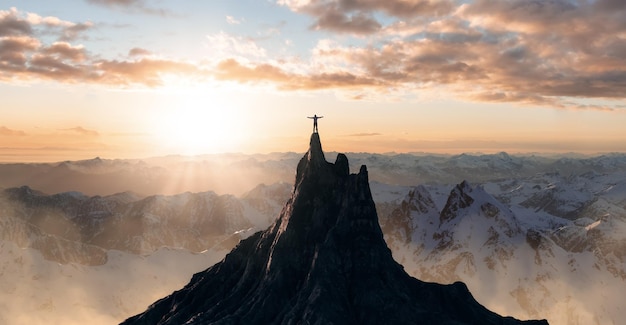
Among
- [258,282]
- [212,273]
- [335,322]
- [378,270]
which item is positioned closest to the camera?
[335,322]

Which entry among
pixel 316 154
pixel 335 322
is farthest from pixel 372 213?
pixel 335 322

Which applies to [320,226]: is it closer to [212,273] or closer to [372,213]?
[372,213]

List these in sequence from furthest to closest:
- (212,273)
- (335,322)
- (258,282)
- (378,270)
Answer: (212,273), (258,282), (378,270), (335,322)

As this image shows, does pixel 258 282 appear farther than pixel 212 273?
No

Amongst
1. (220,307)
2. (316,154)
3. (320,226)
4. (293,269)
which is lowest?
(220,307)

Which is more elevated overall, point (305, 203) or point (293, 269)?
point (305, 203)

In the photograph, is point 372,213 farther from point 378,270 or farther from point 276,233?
point 276,233
